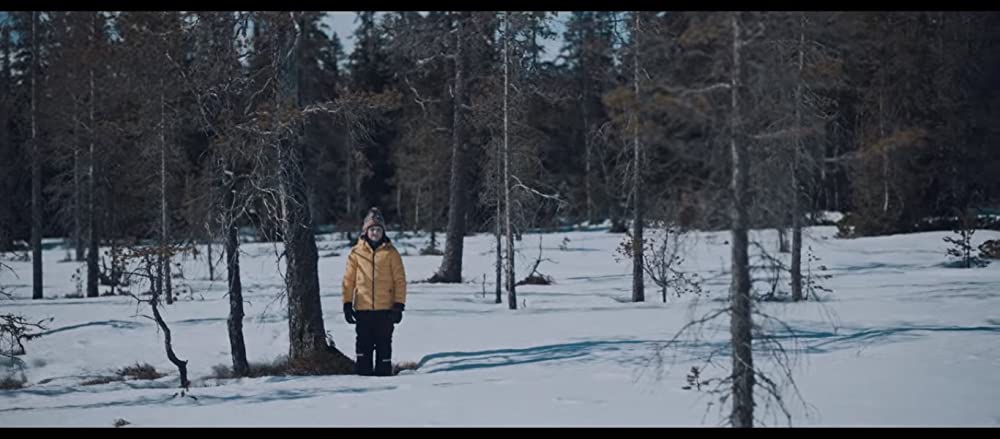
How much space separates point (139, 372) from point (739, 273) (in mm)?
8931

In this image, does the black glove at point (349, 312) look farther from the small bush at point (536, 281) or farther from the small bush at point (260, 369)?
the small bush at point (536, 281)

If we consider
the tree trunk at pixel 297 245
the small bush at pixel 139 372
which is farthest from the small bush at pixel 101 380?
the tree trunk at pixel 297 245

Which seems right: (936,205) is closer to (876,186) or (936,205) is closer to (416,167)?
(876,186)

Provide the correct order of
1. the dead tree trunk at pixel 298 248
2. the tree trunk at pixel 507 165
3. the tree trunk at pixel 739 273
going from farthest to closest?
the tree trunk at pixel 507 165 < the dead tree trunk at pixel 298 248 < the tree trunk at pixel 739 273

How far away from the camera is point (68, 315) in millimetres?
17703

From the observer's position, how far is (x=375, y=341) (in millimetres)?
11164

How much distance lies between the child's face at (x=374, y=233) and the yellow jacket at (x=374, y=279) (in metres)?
0.10

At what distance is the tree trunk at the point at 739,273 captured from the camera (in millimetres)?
6531

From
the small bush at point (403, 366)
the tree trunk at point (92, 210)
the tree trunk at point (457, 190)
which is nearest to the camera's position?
the small bush at point (403, 366)

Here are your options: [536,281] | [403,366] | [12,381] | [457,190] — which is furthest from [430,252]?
[403,366]

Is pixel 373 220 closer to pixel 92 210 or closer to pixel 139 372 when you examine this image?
pixel 139 372

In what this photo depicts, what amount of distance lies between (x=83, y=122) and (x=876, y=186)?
65.4 feet

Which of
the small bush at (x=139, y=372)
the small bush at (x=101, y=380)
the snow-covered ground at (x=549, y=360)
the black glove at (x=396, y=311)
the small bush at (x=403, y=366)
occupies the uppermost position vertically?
the black glove at (x=396, y=311)

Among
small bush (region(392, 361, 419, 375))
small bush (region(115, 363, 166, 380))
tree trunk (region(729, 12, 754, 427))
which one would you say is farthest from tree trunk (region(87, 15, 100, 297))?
tree trunk (region(729, 12, 754, 427))
